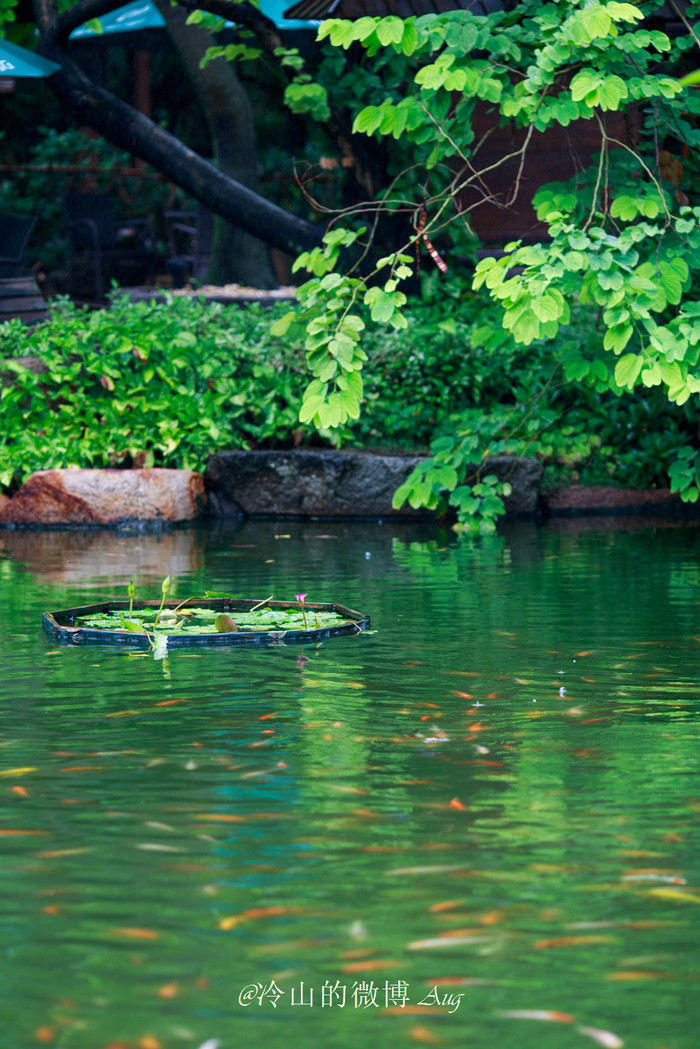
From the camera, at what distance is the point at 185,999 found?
3025 millimetres

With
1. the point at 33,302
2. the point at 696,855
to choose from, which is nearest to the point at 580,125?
the point at 33,302

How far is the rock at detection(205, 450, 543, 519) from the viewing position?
13.5 meters

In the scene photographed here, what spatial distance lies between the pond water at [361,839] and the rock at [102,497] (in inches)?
223

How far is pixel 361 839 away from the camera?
Result: 403 cm

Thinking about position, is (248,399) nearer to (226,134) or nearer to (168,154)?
(168,154)

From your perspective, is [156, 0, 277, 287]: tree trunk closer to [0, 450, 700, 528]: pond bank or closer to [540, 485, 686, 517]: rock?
[0, 450, 700, 528]: pond bank

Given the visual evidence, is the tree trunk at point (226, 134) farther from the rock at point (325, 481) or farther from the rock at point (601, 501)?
the rock at point (601, 501)

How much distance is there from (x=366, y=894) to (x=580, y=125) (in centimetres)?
1496

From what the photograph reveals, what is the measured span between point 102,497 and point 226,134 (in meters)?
6.00

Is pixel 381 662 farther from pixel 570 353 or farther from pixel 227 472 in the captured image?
pixel 227 472

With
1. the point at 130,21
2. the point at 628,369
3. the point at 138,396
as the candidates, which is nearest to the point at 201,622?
the point at 628,369

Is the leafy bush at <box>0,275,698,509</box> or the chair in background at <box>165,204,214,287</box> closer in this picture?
the leafy bush at <box>0,275,698,509</box>

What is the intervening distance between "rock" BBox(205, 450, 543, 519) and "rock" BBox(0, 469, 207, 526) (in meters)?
0.70

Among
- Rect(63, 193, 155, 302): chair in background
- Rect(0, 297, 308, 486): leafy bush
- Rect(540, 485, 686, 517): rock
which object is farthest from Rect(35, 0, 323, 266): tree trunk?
Rect(540, 485, 686, 517): rock
